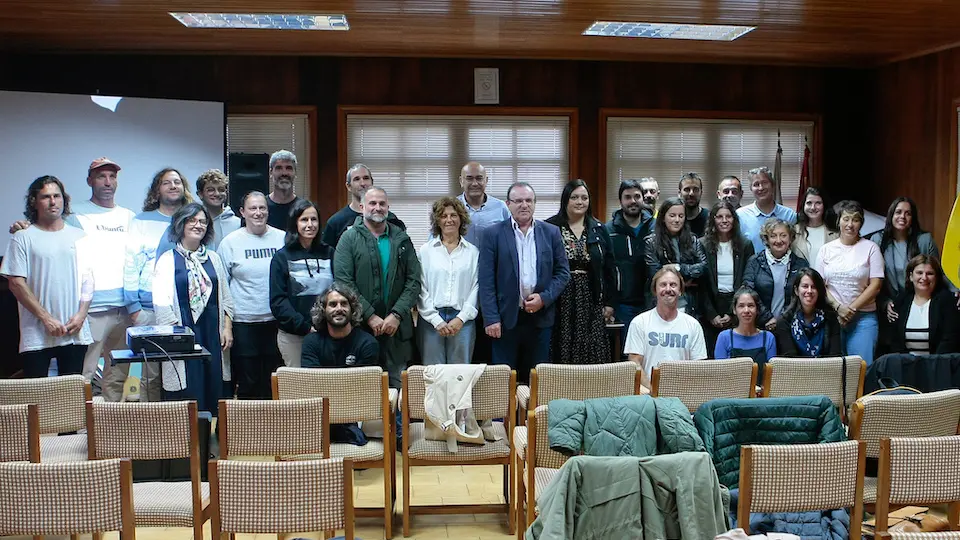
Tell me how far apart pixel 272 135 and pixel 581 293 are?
3.64m

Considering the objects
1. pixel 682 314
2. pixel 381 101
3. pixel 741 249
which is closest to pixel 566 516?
pixel 682 314

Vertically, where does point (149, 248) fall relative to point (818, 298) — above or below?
above

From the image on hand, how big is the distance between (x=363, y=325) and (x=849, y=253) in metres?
3.19

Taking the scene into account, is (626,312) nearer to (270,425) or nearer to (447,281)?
(447,281)

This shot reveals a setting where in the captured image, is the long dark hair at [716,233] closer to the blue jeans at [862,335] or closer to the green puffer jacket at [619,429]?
the blue jeans at [862,335]

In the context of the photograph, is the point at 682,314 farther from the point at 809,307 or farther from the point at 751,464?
the point at 751,464

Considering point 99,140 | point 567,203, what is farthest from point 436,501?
point 99,140

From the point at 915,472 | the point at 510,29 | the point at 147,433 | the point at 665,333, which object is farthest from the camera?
the point at 510,29

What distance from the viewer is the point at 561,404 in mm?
Answer: 3695

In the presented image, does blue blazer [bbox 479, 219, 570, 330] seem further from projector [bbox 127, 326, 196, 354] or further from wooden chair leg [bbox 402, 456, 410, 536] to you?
projector [bbox 127, 326, 196, 354]

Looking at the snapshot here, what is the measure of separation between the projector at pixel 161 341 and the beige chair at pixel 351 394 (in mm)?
817

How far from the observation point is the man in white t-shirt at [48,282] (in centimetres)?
586

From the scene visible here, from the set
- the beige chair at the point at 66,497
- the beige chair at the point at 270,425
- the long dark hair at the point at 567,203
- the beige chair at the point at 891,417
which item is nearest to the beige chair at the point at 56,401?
the beige chair at the point at 270,425

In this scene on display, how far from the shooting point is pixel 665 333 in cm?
Answer: 535
